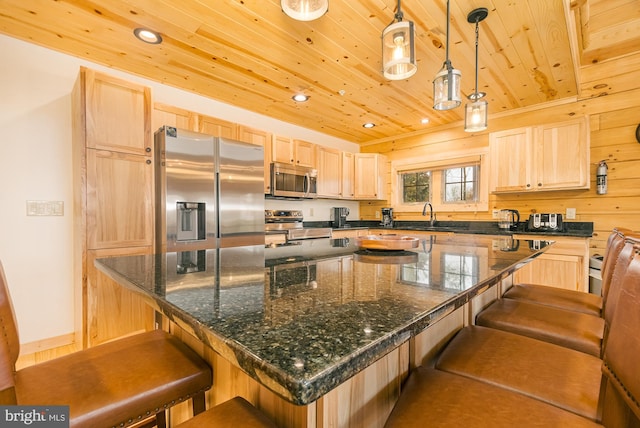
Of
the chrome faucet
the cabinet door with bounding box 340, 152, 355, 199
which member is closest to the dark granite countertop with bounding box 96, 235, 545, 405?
the chrome faucet

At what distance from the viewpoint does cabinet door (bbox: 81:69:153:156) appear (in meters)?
2.16

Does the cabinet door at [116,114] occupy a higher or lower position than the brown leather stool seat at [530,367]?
higher

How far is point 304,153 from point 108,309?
2.75 m

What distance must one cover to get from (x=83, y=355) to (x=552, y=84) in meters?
4.10

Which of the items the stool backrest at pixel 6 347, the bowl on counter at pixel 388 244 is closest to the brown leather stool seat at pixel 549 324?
the bowl on counter at pixel 388 244

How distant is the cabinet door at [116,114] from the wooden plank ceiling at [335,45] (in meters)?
0.33

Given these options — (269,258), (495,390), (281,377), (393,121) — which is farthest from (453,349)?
(393,121)

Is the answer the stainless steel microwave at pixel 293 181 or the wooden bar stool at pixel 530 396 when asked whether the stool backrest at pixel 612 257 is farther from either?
the stainless steel microwave at pixel 293 181

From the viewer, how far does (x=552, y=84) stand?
2.91m

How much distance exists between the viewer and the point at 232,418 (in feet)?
1.98

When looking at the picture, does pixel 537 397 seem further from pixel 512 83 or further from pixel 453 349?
pixel 512 83

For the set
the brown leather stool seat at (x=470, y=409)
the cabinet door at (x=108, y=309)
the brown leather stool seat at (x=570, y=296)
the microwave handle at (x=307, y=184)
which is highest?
the microwave handle at (x=307, y=184)

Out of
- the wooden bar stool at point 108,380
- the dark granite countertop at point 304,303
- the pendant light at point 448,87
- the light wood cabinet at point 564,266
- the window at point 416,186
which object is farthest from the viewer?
the window at point 416,186

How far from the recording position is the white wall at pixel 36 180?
2213 millimetres
